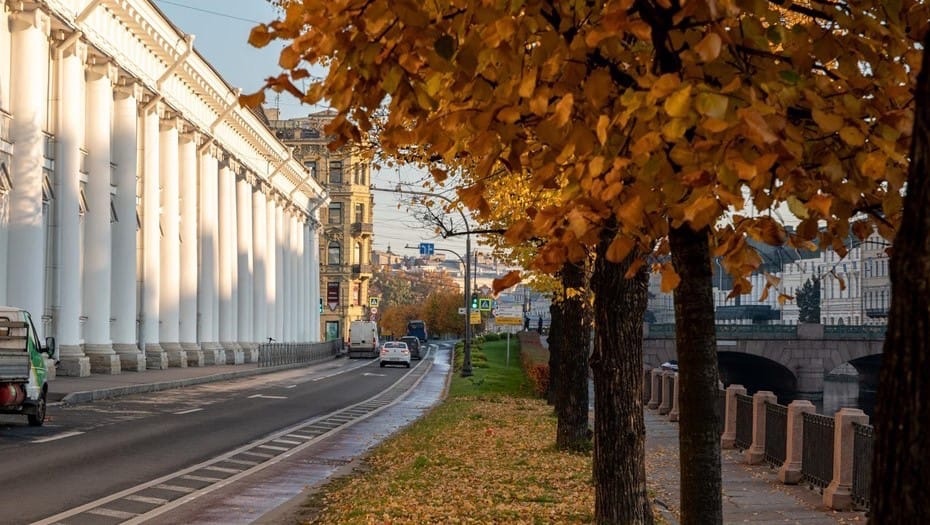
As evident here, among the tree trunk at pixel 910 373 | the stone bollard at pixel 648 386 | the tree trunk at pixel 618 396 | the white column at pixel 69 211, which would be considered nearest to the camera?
the tree trunk at pixel 910 373

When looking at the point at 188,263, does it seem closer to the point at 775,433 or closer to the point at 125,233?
the point at 125,233

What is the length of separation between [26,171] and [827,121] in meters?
37.4

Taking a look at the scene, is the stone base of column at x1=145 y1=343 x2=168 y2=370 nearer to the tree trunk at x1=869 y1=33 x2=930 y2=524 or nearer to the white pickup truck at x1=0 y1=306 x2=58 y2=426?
the white pickup truck at x1=0 y1=306 x2=58 y2=426

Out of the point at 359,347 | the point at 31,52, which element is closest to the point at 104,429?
the point at 31,52

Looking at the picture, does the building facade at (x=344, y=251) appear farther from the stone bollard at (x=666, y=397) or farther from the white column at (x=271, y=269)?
the stone bollard at (x=666, y=397)

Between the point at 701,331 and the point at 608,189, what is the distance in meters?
2.27

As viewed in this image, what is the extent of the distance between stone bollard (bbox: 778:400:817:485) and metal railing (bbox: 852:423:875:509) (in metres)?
2.80

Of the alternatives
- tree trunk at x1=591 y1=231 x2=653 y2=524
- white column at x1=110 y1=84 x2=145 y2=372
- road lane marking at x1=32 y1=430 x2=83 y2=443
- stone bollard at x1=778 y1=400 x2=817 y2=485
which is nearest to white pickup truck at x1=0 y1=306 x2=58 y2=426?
road lane marking at x1=32 y1=430 x2=83 y2=443

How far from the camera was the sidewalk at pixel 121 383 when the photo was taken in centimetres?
3450

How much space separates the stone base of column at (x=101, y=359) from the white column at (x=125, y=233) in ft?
12.3

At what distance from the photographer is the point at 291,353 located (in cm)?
8175

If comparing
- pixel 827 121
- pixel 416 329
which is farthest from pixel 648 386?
pixel 416 329

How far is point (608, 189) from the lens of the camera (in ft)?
18.7

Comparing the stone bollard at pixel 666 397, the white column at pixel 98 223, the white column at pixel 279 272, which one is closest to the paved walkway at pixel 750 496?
the stone bollard at pixel 666 397
